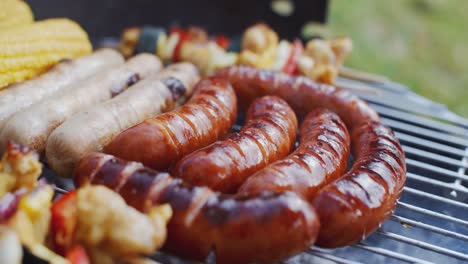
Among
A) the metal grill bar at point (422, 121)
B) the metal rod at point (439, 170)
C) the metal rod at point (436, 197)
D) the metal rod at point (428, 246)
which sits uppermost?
the metal grill bar at point (422, 121)

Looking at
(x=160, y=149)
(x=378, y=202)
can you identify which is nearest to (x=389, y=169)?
(x=378, y=202)

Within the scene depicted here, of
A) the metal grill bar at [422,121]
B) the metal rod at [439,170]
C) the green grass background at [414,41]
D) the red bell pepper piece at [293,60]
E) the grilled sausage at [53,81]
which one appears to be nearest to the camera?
the grilled sausage at [53,81]

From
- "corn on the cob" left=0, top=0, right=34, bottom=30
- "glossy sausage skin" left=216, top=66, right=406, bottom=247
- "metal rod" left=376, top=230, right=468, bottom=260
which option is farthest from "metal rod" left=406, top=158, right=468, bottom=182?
"corn on the cob" left=0, top=0, right=34, bottom=30

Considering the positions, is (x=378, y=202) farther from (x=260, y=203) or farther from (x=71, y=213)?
(x=71, y=213)

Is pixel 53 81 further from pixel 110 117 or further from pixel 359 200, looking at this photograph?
pixel 359 200

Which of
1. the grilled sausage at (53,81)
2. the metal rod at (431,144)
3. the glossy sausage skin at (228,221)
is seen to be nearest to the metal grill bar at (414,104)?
the metal rod at (431,144)

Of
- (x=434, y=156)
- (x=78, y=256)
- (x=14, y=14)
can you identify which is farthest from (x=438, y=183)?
(x=14, y=14)

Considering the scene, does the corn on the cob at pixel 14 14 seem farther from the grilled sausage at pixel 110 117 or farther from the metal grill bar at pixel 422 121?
the metal grill bar at pixel 422 121
